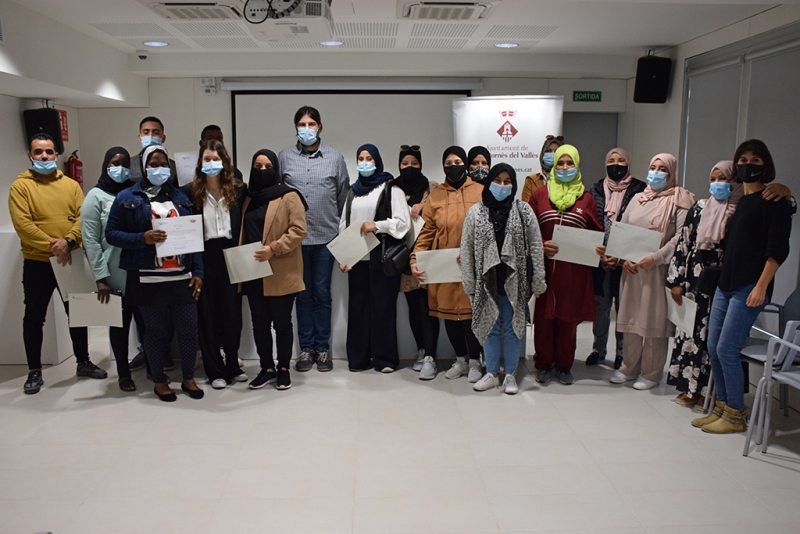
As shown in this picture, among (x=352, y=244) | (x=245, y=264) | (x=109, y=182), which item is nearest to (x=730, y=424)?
(x=352, y=244)

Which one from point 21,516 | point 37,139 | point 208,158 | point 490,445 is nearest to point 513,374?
point 490,445

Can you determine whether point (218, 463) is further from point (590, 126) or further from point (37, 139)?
point (590, 126)

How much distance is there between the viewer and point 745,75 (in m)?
4.98

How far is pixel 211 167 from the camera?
12.8 ft

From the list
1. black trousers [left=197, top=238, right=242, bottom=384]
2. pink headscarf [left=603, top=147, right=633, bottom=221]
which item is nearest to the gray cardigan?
pink headscarf [left=603, top=147, right=633, bottom=221]

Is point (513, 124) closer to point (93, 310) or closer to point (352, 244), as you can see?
point (352, 244)

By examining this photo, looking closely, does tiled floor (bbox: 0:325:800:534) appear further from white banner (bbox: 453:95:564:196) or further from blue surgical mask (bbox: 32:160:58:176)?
white banner (bbox: 453:95:564:196)

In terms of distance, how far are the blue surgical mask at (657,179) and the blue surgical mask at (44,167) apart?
3778 millimetres

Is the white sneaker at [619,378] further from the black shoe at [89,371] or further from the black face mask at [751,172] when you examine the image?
the black shoe at [89,371]

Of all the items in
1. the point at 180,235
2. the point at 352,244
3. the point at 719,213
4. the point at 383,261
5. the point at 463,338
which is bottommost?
the point at 463,338

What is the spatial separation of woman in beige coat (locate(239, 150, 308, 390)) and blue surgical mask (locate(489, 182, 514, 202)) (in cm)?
120

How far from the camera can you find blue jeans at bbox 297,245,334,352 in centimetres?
453

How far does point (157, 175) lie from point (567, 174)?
98.2 inches

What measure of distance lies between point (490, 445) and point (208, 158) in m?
2.35
